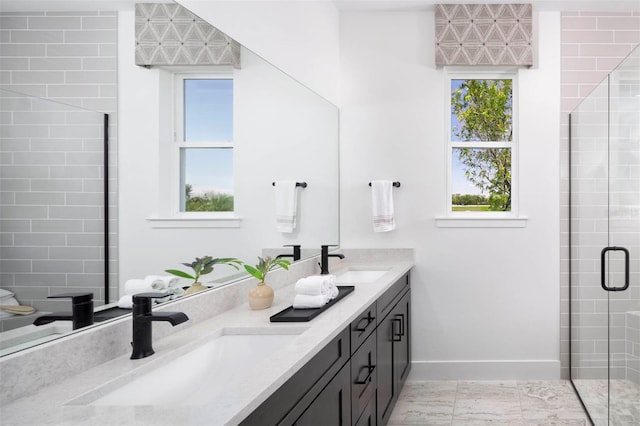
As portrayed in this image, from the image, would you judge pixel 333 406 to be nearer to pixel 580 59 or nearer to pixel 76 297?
pixel 76 297

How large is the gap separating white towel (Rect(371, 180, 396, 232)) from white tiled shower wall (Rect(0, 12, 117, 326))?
250 centimetres

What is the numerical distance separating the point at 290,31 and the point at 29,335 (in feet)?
7.39

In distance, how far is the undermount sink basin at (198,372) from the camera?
1.12m

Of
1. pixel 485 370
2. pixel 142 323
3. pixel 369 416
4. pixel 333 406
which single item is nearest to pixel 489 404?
pixel 485 370

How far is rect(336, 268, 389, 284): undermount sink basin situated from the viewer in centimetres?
322

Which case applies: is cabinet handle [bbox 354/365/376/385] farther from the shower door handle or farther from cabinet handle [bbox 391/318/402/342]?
the shower door handle

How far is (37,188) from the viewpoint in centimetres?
107

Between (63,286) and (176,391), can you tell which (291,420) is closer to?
(176,391)

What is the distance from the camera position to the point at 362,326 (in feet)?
6.91

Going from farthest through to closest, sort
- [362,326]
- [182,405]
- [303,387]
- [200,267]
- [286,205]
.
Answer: [286,205] < [362,326] < [200,267] < [303,387] < [182,405]

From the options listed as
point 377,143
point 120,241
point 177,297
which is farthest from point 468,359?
point 120,241

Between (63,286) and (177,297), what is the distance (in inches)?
20.7

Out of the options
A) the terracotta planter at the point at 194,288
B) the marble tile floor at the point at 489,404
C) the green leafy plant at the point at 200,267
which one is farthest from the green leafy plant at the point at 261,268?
the marble tile floor at the point at 489,404

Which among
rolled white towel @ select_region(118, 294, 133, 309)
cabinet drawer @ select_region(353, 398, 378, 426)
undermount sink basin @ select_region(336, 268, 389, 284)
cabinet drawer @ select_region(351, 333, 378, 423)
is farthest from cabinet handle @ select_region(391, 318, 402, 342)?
rolled white towel @ select_region(118, 294, 133, 309)
